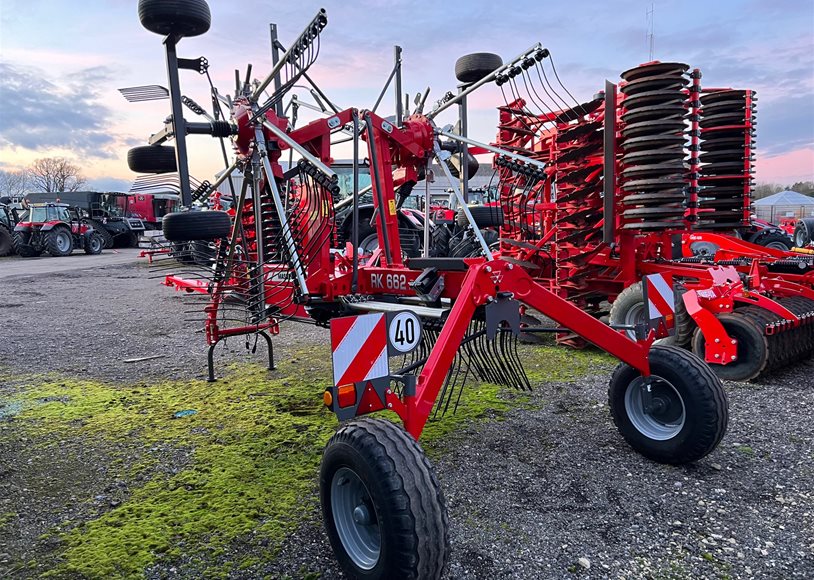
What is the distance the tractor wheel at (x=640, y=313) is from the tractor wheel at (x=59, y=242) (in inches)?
834

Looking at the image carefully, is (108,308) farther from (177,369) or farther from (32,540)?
(32,540)

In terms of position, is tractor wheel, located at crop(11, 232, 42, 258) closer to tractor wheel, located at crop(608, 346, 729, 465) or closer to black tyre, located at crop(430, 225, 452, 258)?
black tyre, located at crop(430, 225, 452, 258)

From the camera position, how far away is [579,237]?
5.87 metres

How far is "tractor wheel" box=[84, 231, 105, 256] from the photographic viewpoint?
72.5 ft

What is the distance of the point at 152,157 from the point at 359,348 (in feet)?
7.68

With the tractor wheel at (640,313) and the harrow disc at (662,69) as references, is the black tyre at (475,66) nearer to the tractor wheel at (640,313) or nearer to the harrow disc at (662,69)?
the harrow disc at (662,69)

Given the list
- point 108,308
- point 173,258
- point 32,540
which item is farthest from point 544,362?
point 108,308

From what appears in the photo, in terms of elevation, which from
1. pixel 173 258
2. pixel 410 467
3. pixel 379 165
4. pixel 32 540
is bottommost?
pixel 32 540

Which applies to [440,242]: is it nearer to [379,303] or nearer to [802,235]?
[379,303]

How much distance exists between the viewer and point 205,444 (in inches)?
141

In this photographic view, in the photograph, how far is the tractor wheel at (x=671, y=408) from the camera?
2.93 m

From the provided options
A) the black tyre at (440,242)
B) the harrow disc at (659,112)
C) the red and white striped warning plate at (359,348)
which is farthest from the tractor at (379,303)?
the black tyre at (440,242)

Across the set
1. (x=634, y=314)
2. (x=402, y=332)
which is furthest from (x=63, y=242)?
(x=402, y=332)

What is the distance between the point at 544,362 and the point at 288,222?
8.82ft
